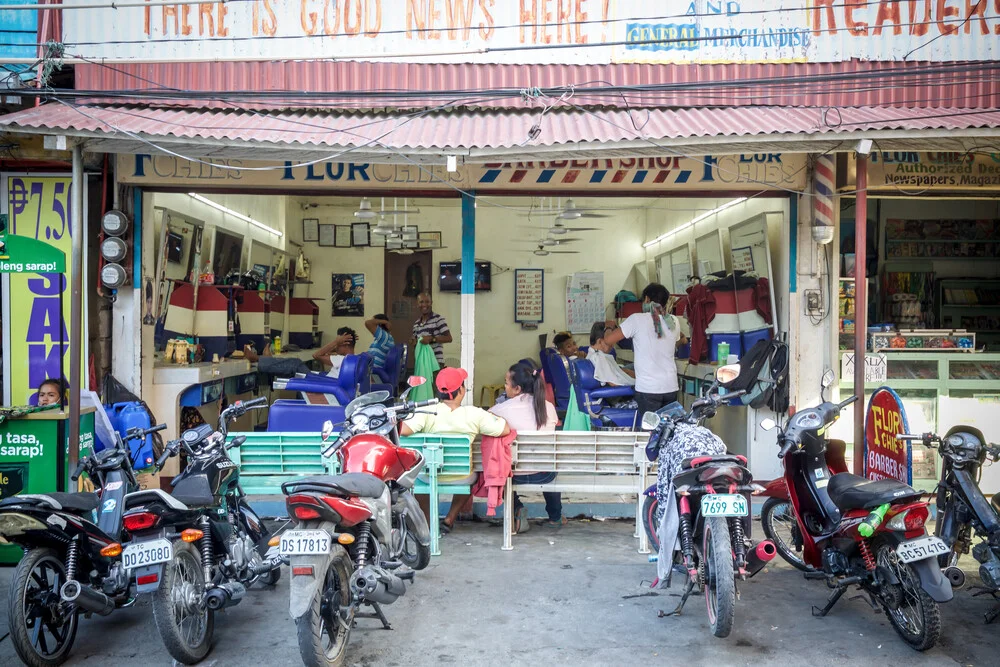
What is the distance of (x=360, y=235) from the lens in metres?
11.6

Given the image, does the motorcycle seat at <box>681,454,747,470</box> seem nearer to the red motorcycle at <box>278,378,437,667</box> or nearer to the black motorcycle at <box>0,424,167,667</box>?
the red motorcycle at <box>278,378,437,667</box>

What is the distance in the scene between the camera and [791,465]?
14.9ft

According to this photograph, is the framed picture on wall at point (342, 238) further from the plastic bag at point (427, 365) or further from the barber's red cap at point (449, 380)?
the barber's red cap at point (449, 380)

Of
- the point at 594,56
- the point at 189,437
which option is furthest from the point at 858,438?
the point at 189,437

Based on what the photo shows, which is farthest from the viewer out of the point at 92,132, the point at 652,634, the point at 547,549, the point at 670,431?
the point at 547,549

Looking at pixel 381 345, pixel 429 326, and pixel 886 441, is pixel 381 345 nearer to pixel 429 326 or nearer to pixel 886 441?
pixel 429 326

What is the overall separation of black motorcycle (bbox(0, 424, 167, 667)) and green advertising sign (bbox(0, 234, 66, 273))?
93.6 inches

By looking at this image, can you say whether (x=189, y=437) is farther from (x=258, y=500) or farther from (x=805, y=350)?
(x=805, y=350)

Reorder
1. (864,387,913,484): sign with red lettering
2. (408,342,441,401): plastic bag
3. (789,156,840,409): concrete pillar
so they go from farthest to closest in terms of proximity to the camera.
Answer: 1. (408,342,441,401): plastic bag
2. (789,156,840,409): concrete pillar
3. (864,387,913,484): sign with red lettering

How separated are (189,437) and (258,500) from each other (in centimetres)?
225

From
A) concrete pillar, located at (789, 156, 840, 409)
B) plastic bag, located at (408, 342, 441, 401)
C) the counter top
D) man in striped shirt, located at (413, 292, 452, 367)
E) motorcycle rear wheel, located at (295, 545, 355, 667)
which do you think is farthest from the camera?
man in striped shirt, located at (413, 292, 452, 367)

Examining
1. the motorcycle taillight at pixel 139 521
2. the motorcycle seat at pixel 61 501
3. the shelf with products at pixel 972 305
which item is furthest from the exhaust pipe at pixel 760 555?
the shelf with products at pixel 972 305

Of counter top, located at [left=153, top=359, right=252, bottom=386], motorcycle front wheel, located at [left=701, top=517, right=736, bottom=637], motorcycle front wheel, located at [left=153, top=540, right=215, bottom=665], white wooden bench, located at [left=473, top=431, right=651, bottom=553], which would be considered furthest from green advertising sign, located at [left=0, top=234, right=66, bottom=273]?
motorcycle front wheel, located at [left=701, top=517, right=736, bottom=637]

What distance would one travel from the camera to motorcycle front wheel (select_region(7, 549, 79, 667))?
3.43 m
